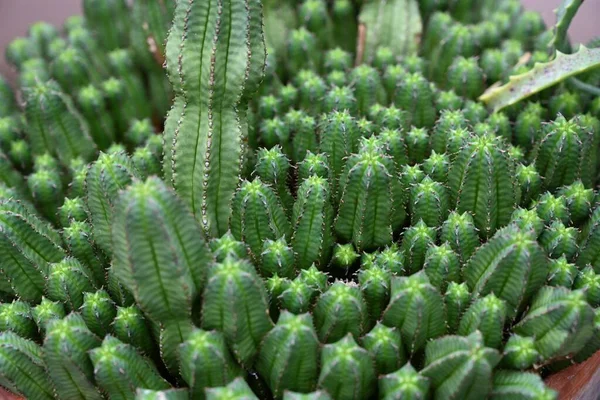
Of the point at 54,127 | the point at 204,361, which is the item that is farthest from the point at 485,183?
the point at 54,127

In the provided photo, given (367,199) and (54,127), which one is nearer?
(367,199)

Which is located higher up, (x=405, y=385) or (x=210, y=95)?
(x=210, y=95)

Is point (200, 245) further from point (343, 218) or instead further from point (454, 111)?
point (454, 111)

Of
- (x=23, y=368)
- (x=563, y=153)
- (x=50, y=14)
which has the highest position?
(x=50, y=14)

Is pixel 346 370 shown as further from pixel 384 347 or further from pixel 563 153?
pixel 563 153

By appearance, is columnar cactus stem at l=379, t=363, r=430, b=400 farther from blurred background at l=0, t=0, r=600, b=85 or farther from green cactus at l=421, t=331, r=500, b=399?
blurred background at l=0, t=0, r=600, b=85

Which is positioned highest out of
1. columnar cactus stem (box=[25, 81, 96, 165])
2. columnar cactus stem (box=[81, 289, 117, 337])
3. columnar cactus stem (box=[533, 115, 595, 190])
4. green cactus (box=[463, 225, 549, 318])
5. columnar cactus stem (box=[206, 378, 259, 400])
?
columnar cactus stem (box=[25, 81, 96, 165])

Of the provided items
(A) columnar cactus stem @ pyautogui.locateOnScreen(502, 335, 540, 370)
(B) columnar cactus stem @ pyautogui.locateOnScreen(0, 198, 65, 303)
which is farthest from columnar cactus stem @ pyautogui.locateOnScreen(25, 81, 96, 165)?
(A) columnar cactus stem @ pyautogui.locateOnScreen(502, 335, 540, 370)
